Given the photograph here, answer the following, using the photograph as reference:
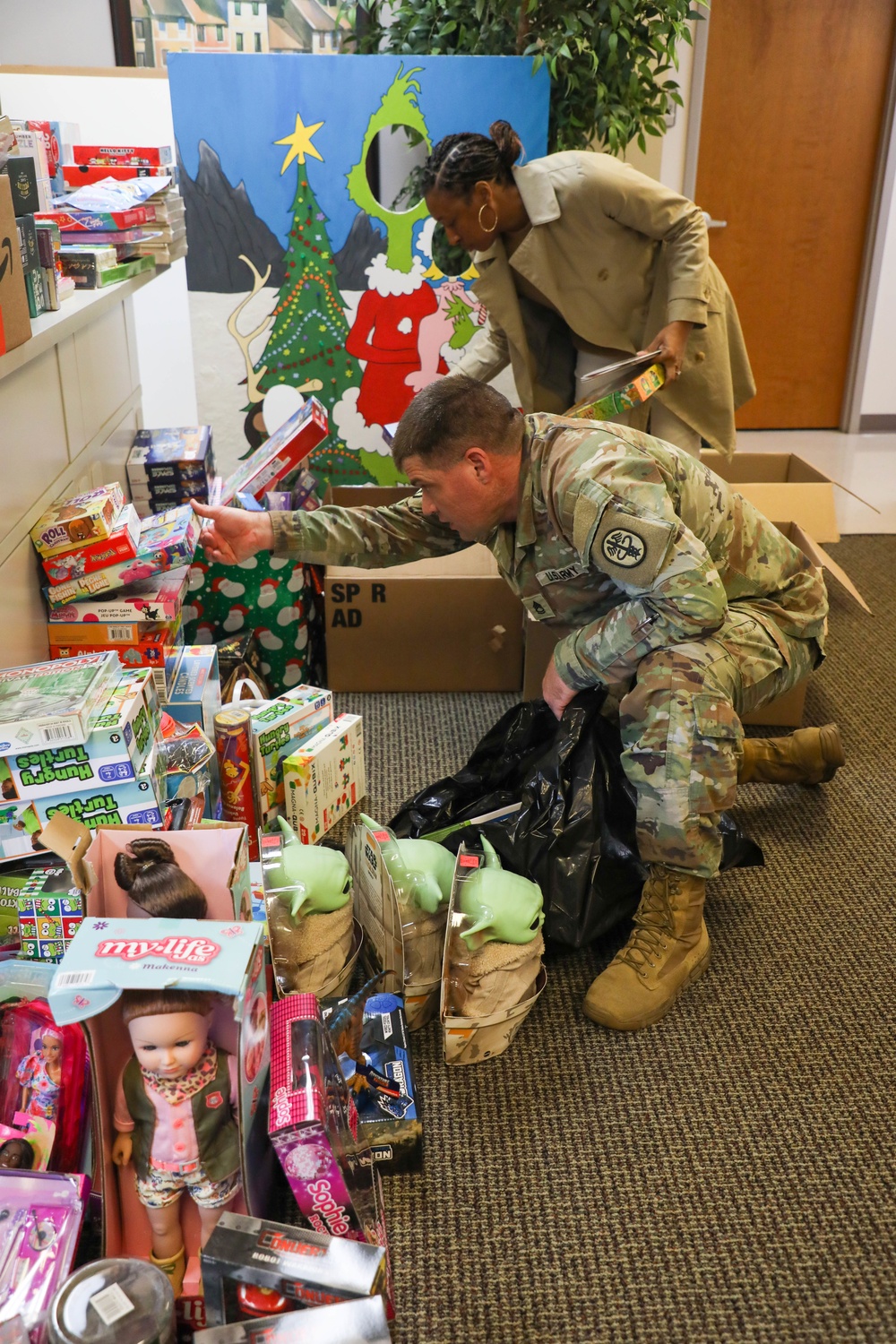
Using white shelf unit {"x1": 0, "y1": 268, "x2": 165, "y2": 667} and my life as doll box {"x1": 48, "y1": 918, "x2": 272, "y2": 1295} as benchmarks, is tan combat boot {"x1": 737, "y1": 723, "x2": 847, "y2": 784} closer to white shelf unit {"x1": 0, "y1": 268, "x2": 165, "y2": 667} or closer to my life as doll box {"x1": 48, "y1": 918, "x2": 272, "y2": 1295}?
my life as doll box {"x1": 48, "y1": 918, "x2": 272, "y2": 1295}

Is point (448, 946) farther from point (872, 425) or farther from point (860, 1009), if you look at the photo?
point (872, 425)

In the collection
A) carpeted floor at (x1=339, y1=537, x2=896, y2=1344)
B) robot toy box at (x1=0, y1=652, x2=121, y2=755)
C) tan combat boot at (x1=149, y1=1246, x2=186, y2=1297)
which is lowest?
carpeted floor at (x1=339, y1=537, x2=896, y2=1344)

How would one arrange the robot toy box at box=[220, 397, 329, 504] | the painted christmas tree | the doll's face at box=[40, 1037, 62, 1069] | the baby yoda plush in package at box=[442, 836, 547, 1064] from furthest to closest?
the painted christmas tree, the robot toy box at box=[220, 397, 329, 504], the baby yoda plush in package at box=[442, 836, 547, 1064], the doll's face at box=[40, 1037, 62, 1069]

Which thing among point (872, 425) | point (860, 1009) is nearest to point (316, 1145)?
point (860, 1009)

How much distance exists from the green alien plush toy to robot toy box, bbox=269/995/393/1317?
0.24m

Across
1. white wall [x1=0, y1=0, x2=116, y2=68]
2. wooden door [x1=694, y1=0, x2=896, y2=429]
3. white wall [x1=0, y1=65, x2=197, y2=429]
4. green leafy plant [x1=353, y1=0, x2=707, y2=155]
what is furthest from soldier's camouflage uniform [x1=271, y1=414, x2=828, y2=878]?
wooden door [x1=694, y1=0, x2=896, y2=429]

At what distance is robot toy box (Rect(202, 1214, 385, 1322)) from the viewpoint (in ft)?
3.55

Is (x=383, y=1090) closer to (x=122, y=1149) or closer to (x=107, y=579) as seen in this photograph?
(x=122, y=1149)

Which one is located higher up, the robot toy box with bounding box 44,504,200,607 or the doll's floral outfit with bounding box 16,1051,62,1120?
the robot toy box with bounding box 44,504,200,607

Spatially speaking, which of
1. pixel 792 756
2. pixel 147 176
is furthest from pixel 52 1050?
pixel 147 176

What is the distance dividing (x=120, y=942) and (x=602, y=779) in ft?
2.99

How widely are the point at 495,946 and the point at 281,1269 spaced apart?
0.55 meters

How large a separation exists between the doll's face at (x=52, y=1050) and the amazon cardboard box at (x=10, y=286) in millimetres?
904

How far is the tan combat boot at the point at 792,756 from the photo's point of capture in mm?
2223
